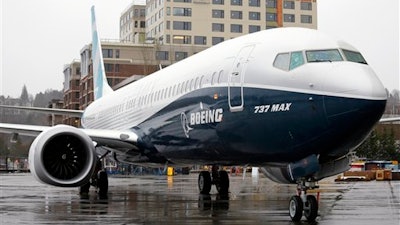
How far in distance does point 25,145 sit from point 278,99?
5705 centimetres

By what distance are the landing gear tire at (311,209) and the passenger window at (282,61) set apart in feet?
7.24

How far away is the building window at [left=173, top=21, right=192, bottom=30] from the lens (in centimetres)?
9931

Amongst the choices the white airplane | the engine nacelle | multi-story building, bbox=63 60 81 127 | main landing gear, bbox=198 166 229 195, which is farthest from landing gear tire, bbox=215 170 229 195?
multi-story building, bbox=63 60 81 127

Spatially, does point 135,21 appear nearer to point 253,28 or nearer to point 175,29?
point 175,29

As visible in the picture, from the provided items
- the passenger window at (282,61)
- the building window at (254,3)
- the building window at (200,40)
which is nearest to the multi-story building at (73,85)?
the building window at (200,40)

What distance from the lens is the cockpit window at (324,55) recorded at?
10.1 metres

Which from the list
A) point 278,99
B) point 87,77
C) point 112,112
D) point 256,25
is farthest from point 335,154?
point 256,25

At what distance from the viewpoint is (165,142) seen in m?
14.7

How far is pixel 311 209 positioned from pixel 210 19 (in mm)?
92134

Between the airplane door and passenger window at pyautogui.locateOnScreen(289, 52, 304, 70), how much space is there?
1.07m

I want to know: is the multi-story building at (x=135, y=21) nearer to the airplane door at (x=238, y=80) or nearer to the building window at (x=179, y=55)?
the building window at (x=179, y=55)

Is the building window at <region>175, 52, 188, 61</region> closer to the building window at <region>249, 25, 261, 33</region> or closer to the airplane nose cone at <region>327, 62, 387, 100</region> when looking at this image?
the building window at <region>249, 25, 261, 33</region>

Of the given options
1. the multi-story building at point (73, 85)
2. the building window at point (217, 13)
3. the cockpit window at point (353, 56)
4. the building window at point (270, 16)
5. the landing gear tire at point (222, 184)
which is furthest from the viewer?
the multi-story building at point (73, 85)

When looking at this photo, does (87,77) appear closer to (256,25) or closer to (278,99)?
(256,25)
